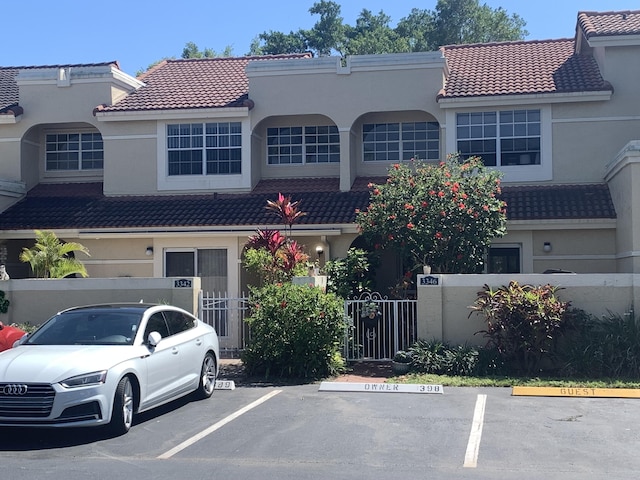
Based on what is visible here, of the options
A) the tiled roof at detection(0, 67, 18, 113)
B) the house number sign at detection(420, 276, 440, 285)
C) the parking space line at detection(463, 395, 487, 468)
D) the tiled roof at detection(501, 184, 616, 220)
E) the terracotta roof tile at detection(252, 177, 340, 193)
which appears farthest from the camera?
the tiled roof at detection(0, 67, 18, 113)

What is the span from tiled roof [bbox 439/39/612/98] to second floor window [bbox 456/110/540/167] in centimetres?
65

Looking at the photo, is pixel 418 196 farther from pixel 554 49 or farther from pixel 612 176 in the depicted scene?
pixel 554 49

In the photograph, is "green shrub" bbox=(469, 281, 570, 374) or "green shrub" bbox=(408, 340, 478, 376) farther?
"green shrub" bbox=(408, 340, 478, 376)

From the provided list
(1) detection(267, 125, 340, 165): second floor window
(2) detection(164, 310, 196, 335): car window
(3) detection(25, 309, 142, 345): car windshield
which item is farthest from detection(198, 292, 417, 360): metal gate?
(1) detection(267, 125, 340, 165): second floor window

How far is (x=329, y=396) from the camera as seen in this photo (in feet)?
39.1

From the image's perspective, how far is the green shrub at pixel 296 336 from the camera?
44.2ft

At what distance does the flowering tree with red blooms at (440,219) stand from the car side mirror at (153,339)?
6817mm

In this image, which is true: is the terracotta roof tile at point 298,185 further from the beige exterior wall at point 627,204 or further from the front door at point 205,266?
the beige exterior wall at point 627,204

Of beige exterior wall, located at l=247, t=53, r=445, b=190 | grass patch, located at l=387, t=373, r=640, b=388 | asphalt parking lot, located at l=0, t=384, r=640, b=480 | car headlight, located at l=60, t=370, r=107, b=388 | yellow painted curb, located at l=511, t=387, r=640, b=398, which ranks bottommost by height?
asphalt parking lot, located at l=0, t=384, r=640, b=480

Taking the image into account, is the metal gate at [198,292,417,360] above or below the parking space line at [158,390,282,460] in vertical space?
above

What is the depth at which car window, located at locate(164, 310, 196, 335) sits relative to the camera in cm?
1111

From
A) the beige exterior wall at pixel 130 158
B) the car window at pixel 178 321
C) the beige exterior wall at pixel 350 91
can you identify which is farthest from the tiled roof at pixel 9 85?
the car window at pixel 178 321

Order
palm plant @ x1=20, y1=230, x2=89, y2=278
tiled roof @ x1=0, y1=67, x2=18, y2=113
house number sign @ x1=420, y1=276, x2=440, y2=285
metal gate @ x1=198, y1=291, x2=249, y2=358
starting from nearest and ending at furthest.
A: house number sign @ x1=420, y1=276, x2=440, y2=285, metal gate @ x1=198, y1=291, x2=249, y2=358, palm plant @ x1=20, y1=230, x2=89, y2=278, tiled roof @ x1=0, y1=67, x2=18, y2=113

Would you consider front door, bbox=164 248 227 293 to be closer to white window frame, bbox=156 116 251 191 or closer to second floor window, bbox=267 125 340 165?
white window frame, bbox=156 116 251 191
